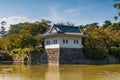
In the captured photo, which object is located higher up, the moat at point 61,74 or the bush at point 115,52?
the bush at point 115,52

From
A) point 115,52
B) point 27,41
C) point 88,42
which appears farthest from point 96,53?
point 27,41

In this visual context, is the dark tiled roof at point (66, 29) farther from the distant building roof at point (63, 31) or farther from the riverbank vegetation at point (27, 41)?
the riverbank vegetation at point (27, 41)

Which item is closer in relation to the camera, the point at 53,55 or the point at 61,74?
the point at 61,74

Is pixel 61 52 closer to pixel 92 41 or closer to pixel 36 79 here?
pixel 92 41

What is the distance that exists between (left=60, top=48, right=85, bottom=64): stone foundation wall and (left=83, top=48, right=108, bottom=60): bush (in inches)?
28.3

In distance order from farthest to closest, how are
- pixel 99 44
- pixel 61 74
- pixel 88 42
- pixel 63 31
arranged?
pixel 99 44, pixel 88 42, pixel 63 31, pixel 61 74

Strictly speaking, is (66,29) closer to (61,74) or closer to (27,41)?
(27,41)

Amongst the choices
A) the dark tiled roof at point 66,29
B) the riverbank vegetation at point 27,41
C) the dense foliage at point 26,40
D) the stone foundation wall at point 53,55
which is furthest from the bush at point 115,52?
the dense foliage at point 26,40

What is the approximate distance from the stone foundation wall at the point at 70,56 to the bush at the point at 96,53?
0.72 m

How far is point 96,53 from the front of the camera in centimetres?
2866

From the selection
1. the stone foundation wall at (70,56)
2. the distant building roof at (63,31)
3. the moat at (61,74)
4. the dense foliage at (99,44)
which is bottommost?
the moat at (61,74)

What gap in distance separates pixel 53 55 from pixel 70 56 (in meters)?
2.04

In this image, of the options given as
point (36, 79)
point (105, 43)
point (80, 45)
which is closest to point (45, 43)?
point (80, 45)

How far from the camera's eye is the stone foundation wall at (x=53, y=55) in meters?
28.3
